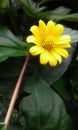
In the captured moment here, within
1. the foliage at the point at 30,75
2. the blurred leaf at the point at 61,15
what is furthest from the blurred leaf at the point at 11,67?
the blurred leaf at the point at 61,15

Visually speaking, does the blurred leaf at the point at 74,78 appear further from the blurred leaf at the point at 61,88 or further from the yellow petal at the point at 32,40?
the yellow petal at the point at 32,40

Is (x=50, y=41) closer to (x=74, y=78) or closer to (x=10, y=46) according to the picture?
(x=10, y=46)

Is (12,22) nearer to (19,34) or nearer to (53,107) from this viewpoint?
(19,34)

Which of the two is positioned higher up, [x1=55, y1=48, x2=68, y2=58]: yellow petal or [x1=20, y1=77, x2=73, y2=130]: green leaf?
[x1=55, y1=48, x2=68, y2=58]: yellow petal

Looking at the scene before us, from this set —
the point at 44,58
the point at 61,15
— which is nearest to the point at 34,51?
the point at 44,58

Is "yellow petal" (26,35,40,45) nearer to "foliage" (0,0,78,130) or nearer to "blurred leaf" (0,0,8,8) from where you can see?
"foliage" (0,0,78,130)

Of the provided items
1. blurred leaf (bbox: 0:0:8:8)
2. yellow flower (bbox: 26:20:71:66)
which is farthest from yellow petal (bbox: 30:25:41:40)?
blurred leaf (bbox: 0:0:8:8)
